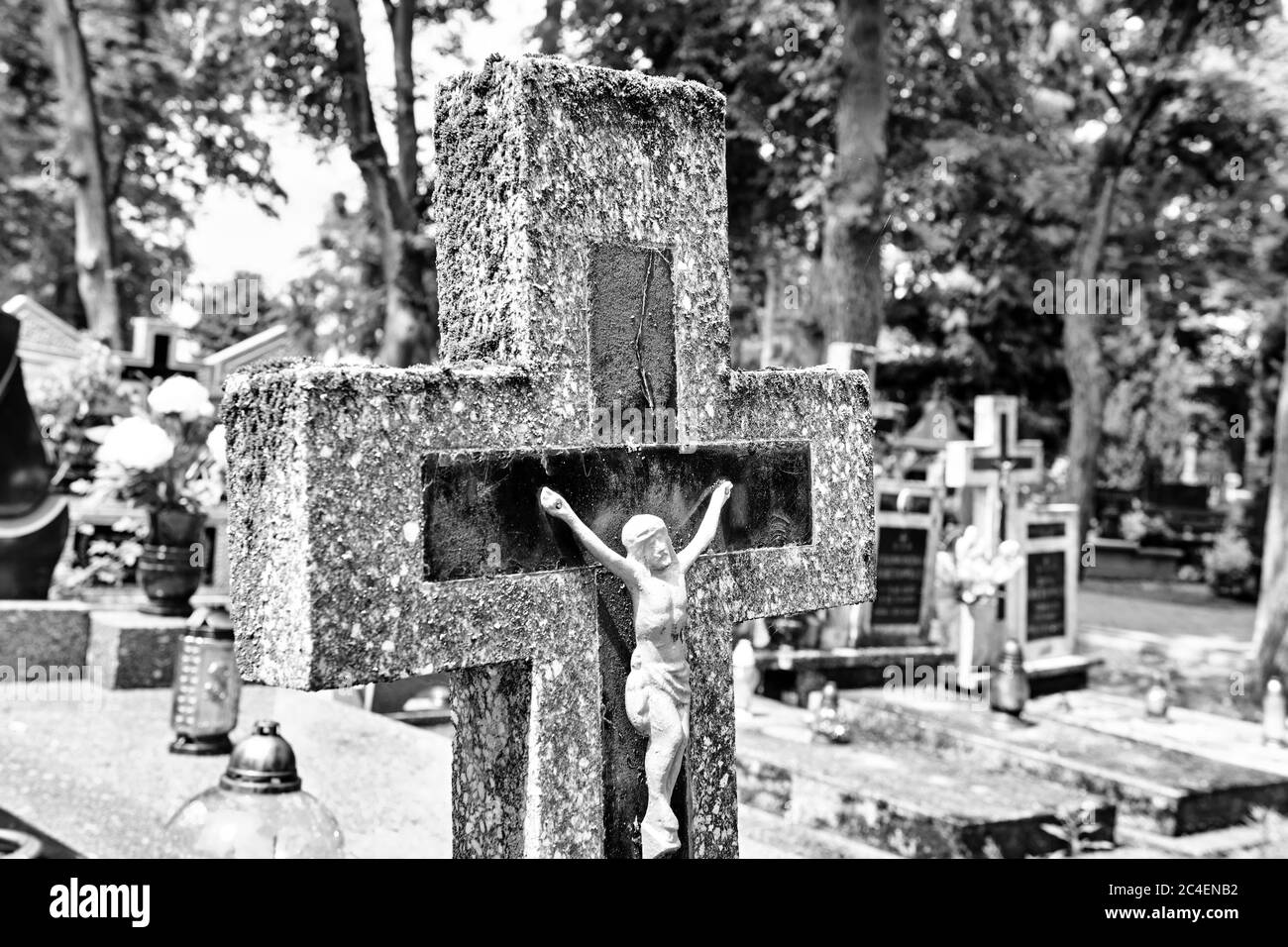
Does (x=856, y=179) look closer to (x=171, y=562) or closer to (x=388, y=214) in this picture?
(x=388, y=214)

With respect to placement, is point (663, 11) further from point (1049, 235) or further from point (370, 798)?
point (370, 798)

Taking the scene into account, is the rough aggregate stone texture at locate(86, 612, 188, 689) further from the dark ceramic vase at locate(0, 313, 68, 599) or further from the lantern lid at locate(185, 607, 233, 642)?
the lantern lid at locate(185, 607, 233, 642)

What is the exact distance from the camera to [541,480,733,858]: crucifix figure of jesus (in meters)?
2.86

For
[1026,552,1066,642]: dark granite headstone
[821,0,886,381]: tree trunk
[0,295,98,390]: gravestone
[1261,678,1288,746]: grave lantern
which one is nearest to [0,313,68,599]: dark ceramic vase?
[0,295,98,390]: gravestone

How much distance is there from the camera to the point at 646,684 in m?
2.88

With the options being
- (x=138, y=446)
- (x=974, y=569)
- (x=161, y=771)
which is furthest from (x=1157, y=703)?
(x=138, y=446)

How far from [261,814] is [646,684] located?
1.71m

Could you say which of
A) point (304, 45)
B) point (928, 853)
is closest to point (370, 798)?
point (928, 853)

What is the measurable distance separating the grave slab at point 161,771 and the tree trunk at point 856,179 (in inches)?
221

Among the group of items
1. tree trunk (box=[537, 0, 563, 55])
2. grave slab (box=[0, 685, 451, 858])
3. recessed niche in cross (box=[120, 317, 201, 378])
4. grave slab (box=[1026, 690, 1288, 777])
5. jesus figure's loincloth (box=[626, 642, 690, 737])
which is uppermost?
tree trunk (box=[537, 0, 563, 55])

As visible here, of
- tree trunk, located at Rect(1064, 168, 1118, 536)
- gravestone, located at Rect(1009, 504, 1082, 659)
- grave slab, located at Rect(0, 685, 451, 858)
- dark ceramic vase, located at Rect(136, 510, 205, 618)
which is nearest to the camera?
grave slab, located at Rect(0, 685, 451, 858)

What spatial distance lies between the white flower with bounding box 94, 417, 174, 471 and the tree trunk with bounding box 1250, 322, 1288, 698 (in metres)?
9.26

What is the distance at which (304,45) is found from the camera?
14.9 meters

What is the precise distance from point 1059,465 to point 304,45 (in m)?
20.1
